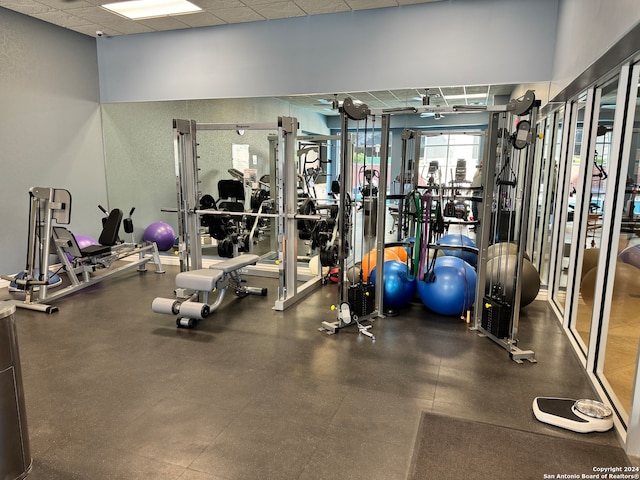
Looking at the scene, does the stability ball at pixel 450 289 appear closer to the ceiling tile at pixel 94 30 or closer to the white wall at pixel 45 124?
the white wall at pixel 45 124

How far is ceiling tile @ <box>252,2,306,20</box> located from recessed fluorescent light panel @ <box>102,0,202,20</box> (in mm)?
734

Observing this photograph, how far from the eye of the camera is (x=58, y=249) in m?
4.61

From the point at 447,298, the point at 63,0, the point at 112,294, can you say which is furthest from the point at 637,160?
the point at 63,0

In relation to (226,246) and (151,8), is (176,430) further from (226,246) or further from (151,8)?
(151,8)

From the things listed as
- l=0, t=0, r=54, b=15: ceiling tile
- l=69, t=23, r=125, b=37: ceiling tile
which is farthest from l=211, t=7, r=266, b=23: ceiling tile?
l=0, t=0, r=54, b=15: ceiling tile

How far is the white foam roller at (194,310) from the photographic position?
12.4ft

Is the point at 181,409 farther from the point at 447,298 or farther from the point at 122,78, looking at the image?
the point at 122,78

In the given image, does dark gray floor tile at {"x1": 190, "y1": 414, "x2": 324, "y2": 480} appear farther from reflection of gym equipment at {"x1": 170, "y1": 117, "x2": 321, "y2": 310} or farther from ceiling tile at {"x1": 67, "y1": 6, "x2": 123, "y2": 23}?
ceiling tile at {"x1": 67, "y1": 6, "x2": 123, "y2": 23}

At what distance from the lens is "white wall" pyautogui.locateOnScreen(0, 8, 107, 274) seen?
5090 mm

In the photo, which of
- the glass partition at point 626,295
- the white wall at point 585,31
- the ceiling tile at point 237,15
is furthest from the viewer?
the ceiling tile at point 237,15

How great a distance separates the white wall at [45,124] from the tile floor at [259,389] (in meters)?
1.76

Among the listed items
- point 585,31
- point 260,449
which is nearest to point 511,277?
point 585,31

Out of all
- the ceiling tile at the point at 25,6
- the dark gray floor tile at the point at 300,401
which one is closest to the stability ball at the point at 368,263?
the dark gray floor tile at the point at 300,401

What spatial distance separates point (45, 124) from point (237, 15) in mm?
2908
